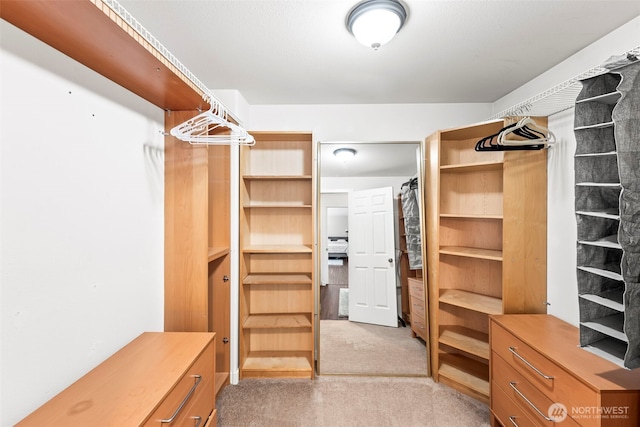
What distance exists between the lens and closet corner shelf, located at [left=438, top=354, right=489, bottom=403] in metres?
2.23

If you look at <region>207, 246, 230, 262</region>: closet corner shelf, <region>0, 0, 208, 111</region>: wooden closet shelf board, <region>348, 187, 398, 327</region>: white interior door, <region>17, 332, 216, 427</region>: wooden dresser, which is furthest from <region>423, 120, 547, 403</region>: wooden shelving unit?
<region>0, 0, 208, 111</region>: wooden closet shelf board

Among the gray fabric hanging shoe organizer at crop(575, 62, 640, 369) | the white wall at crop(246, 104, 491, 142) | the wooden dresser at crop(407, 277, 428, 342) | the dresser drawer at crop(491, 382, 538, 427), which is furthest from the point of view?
the white wall at crop(246, 104, 491, 142)

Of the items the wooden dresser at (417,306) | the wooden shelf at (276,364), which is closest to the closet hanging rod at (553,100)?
the wooden dresser at (417,306)

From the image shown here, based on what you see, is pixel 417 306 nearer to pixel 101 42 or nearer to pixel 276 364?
pixel 276 364

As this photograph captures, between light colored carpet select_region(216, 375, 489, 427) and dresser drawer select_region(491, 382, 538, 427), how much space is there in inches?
8.0

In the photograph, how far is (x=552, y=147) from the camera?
201cm

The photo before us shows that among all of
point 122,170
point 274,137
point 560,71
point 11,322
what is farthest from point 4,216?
point 560,71

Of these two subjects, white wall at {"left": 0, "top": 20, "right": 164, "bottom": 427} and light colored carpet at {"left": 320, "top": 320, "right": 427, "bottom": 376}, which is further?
light colored carpet at {"left": 320, "top": 320, "right": 427, "bottom": 376}

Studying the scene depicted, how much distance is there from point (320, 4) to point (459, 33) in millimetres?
870

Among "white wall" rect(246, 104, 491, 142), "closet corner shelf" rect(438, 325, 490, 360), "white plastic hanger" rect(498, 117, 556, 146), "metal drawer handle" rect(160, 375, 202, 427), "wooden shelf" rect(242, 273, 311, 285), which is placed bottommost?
"closet corner shelf" rect(438, 325, 490, 360)

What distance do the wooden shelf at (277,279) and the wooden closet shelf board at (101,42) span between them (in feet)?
5.18

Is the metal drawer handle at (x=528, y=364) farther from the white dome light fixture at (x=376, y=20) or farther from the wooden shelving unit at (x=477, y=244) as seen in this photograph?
the white dome light fixture at (x=376, y=20)

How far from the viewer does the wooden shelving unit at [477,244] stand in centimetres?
208

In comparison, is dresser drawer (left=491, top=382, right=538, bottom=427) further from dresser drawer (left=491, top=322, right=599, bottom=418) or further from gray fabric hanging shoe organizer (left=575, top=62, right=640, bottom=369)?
gray fabric hanging shoe organizer (left=575, top=62, right=640, bottom=369)
